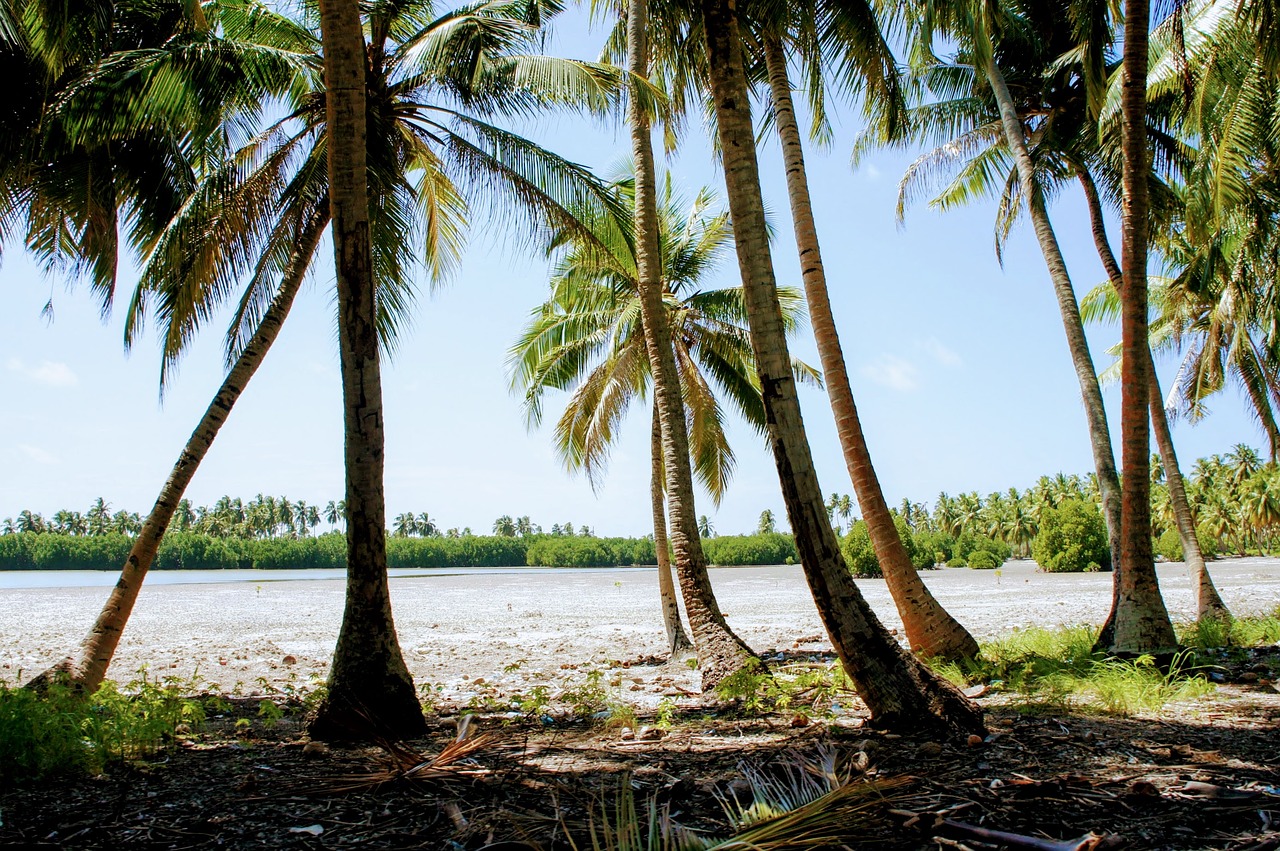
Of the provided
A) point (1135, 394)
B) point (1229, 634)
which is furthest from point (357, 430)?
point (1229, 634)

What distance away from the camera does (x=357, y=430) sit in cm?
538

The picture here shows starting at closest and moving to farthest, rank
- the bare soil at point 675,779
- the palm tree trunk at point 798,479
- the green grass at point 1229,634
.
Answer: the bare soil at point 675,779, the palm tree trunk at point 798,479, the green grass at point 1229,634

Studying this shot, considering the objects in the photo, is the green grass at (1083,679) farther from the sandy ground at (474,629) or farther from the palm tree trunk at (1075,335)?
the sandy ground at (474,629)

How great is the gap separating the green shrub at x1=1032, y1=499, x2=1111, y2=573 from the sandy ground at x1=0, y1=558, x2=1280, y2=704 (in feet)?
34.5

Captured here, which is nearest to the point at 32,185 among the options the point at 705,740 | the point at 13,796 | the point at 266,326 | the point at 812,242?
the point at 266,326

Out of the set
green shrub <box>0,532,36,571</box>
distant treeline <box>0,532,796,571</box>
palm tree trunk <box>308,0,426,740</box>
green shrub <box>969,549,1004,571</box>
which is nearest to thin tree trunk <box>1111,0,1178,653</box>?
palm tree trunk <box>308,0,426,740</box>

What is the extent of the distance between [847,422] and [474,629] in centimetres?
1149

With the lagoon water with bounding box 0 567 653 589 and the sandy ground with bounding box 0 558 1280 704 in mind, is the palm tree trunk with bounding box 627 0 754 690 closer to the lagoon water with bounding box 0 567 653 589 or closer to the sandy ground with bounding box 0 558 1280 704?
the sandy ground with bounding box 0 558 1280 704

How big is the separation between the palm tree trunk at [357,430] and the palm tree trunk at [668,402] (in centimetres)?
334

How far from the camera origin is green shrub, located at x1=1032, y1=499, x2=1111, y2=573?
3650 cm

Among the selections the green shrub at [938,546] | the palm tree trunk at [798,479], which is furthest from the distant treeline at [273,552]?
the palm tree trunk at [798,479]

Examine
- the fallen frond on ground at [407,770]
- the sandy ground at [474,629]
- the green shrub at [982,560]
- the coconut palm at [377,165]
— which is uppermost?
the coconut palm at [377,165]

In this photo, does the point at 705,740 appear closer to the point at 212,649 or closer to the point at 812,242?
the point at 812,242

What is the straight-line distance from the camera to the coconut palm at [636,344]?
13391 mm
